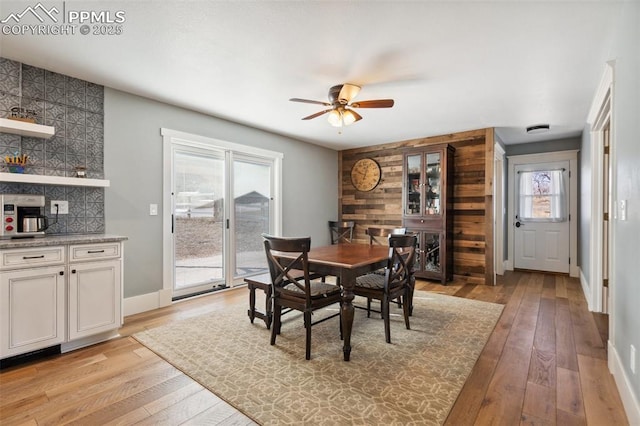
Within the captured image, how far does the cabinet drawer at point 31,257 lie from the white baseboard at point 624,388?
372 centimetres

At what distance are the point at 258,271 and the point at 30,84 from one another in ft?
10.8

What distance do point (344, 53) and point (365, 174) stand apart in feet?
12.0

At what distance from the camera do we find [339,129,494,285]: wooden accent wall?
462 centimetres

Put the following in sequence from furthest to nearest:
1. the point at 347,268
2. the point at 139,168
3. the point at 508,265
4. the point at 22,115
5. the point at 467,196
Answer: the point at 508,265 < the point at 467,196 < the point at 139,168 < the point at 22,115 < the point at 347,268

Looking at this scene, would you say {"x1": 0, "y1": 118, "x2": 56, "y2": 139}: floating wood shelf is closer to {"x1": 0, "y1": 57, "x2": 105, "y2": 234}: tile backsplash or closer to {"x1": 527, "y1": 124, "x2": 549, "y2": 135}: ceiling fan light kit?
{"x1": 0, "y1": 57, "x2": 105, "y2": 234}: tile backsplash

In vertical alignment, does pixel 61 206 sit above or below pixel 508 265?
above

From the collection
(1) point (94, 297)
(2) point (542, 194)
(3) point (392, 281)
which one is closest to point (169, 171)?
(1) point (94, 297)

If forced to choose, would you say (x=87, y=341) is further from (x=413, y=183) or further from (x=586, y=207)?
(x=586, y=207)

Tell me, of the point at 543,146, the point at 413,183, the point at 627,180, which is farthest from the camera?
the point at 543,146

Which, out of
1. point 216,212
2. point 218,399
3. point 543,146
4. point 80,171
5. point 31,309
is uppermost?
point 543,146

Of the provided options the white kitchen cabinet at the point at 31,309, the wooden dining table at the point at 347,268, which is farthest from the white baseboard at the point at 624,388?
the white kitchen cabinet at the point at 31,309

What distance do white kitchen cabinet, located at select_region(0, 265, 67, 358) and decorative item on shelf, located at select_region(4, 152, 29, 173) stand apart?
92 cm

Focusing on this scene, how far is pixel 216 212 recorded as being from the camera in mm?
4223

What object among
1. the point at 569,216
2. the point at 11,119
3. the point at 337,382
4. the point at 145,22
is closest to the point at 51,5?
the point at 145,22
